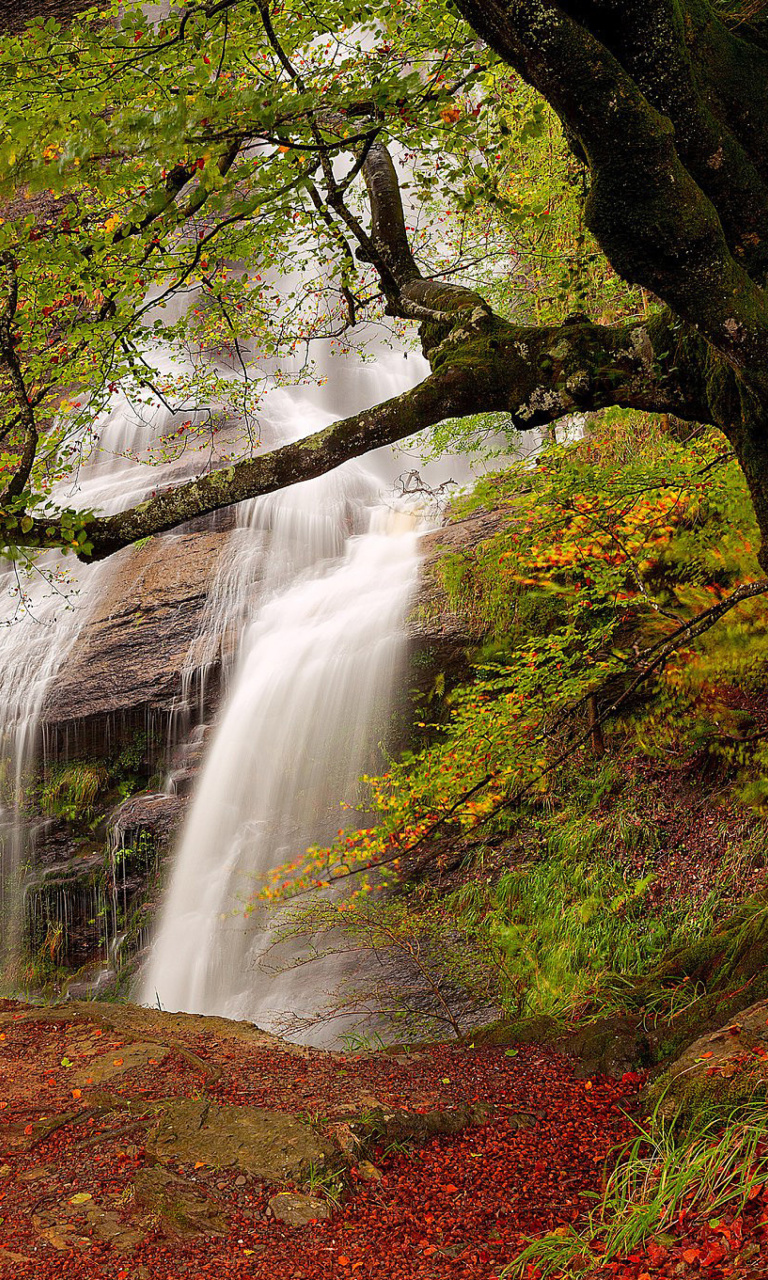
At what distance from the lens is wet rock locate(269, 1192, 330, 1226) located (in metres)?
3.21

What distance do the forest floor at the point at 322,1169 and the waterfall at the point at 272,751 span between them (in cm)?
289

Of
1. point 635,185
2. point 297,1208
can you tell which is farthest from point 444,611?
point 635,185

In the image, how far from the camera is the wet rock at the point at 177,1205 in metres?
3.12

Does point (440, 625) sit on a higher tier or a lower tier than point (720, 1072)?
higher

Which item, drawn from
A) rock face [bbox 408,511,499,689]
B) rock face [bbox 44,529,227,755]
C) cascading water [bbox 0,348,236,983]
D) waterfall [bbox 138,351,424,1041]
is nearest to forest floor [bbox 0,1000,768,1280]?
waterfall [bbox 138,351,424,1041]

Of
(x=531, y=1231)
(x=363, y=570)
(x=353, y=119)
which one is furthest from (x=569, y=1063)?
(x=363, y=570)

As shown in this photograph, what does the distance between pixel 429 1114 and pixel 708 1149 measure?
5.42ft

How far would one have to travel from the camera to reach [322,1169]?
349 centimetres

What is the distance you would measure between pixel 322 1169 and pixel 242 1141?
1.73ft

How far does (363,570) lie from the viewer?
12406 mm

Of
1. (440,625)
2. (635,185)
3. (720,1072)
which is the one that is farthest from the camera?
(440,625)

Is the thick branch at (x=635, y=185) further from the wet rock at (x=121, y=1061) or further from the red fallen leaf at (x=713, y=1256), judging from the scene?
the wet rock at (x=121, y=1061)

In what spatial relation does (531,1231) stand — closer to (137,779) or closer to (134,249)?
(134,249)

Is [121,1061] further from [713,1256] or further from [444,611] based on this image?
[444,611]
